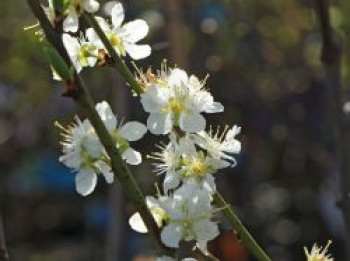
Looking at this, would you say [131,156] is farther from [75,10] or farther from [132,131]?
[75,10]

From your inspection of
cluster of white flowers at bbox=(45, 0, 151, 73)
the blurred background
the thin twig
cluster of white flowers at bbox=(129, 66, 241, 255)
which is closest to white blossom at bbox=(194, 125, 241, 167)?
cluster of white flowers at bbox=(129, 66, 241, 255)

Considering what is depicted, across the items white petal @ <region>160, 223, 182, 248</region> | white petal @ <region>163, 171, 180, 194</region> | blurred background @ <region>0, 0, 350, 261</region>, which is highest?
white petal @ <region>163, 171, 180, 194</region>

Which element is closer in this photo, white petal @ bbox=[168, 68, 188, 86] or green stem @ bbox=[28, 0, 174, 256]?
green stem @ bbox=[28, 0, 174, 256]

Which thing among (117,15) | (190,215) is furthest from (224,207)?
(117,15)

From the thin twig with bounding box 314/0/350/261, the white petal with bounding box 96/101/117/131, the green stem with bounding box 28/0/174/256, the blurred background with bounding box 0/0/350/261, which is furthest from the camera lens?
the blurred background with bounding box 0/0/350/261

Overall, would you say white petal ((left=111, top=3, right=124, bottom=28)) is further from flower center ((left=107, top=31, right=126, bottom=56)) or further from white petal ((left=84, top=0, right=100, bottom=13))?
white petal ((left=84, top=0, right=100, bottom=13))

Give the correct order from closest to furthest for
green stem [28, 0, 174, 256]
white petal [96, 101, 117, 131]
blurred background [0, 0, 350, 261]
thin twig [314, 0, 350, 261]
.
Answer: green stem [28, 0, 174, 256], white petal [96, 101, 117, 131], thin twig [314, 0, 350, 261], blurred background [0, 0, 350, 261]

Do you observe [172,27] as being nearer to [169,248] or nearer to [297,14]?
[297,14]
